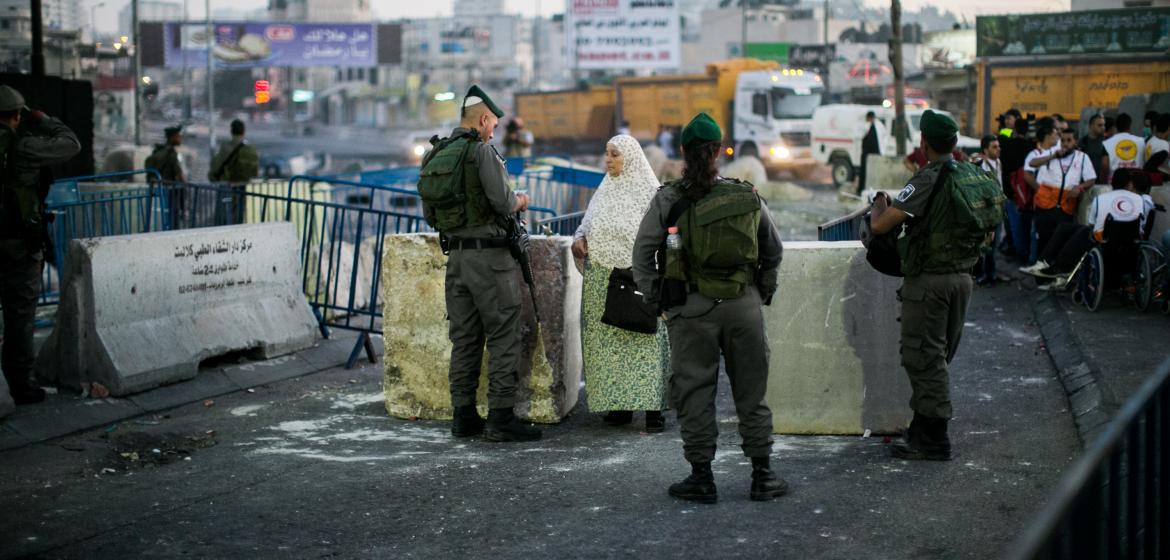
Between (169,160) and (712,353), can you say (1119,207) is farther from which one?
(169,160)

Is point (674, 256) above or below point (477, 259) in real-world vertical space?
above

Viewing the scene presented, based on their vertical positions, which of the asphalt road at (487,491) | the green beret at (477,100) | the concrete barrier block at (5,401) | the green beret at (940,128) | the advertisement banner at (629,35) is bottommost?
the asphalt road at (487,491)

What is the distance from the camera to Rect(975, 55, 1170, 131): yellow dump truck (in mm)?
29391

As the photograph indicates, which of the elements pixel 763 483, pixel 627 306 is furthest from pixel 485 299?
pixel 763 483

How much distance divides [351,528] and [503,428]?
1695 mm

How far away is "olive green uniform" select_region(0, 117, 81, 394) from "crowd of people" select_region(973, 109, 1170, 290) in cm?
731

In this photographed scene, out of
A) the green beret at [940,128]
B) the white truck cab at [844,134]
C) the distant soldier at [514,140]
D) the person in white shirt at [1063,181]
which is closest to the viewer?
the green beret at [940,128]

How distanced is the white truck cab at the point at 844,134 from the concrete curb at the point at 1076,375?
18.8m

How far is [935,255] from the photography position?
6.23 metres

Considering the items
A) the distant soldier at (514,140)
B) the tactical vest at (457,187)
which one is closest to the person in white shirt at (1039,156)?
the tactical vest at (457,187)

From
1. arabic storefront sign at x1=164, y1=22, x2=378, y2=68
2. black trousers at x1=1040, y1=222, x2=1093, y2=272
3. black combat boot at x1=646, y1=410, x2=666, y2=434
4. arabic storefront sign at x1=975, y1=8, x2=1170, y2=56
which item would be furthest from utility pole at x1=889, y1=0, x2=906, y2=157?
arabic storefront sign at x1=164, y1=22, x2=378, y2=68

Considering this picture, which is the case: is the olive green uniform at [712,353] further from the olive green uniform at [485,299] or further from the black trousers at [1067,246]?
the black trousers at [1067,246]

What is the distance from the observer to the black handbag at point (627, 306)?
22.8ft

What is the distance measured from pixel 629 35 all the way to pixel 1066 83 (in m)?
26.6
